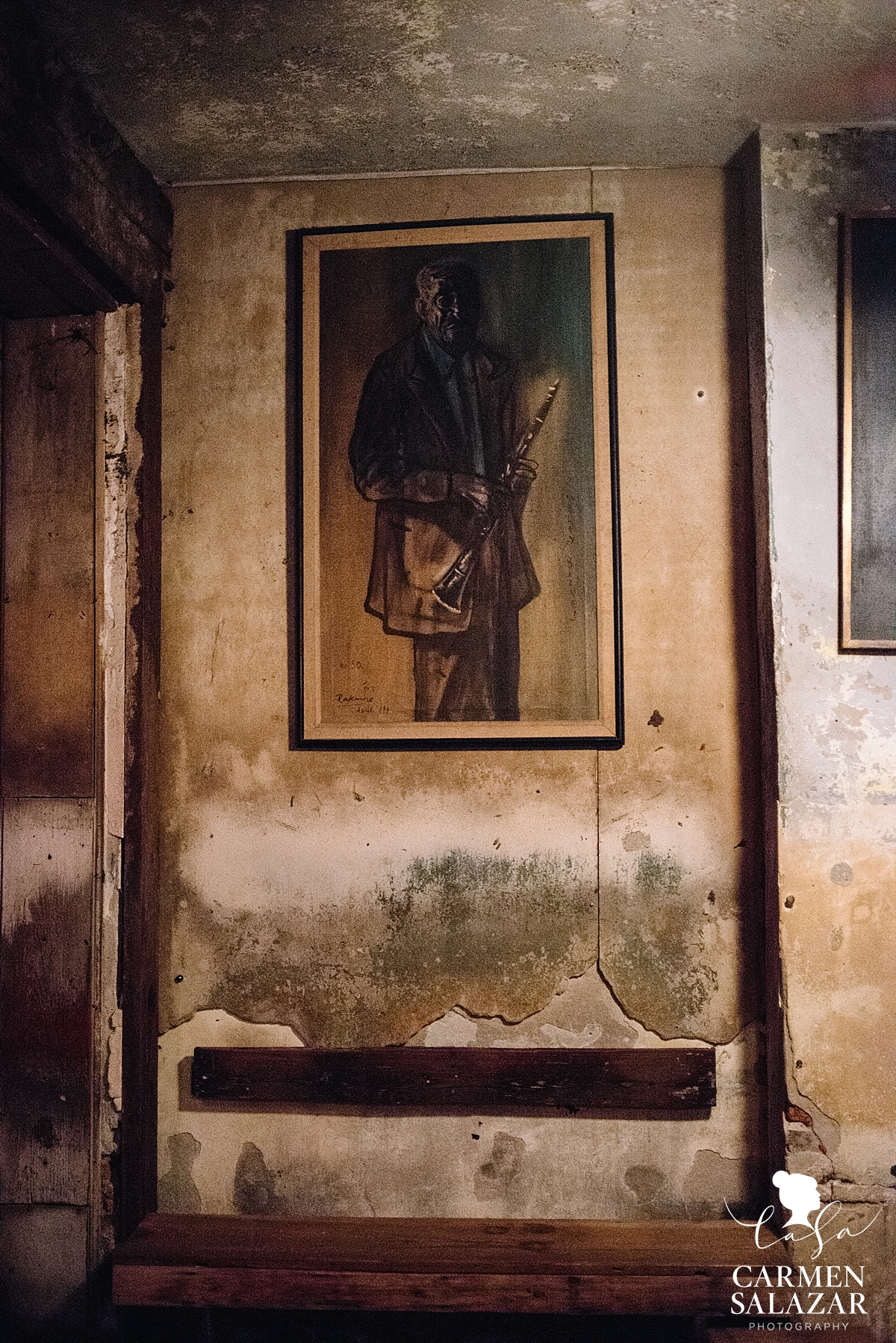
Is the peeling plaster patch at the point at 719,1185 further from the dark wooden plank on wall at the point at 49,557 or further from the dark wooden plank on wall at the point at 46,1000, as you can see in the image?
the dark wooden plank on wall at the point at 49,557

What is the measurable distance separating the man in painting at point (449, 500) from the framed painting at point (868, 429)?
876 mm

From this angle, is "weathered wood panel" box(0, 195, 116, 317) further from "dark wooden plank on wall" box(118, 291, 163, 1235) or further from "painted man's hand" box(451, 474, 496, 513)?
"painted man's hand" box(451, 474, 496, 513)

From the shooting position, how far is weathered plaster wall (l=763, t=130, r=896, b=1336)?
221cm

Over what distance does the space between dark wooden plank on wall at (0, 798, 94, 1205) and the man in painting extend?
107 cm

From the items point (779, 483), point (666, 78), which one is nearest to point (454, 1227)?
point (779, 483)

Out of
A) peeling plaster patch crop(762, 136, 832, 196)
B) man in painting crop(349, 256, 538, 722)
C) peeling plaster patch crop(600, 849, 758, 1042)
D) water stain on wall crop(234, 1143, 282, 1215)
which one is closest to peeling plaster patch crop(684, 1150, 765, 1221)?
peeling plaster patch crop(600, 849, 758, 1042)

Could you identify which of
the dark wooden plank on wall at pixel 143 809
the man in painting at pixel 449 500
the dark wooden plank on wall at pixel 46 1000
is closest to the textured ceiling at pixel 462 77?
the man in painting at pixel 449 500

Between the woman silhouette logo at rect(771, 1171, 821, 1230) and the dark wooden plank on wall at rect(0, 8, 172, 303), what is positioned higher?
the dark wooden plank on wall at rect(0, 8, 172, 303)

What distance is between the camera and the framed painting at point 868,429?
229cm

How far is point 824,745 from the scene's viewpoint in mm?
2285

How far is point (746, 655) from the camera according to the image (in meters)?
2.47

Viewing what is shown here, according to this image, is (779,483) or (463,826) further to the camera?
(463,826)

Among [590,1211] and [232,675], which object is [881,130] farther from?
[590,1211]

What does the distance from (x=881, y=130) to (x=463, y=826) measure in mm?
2302
